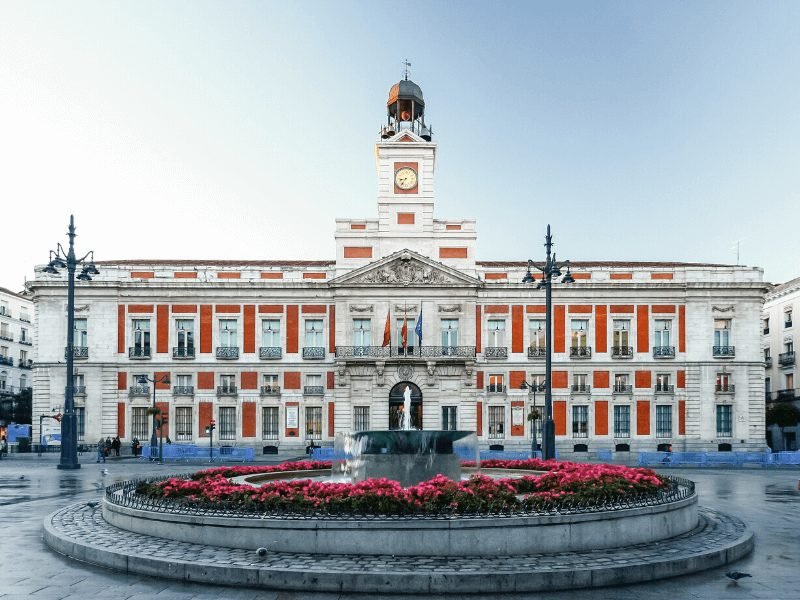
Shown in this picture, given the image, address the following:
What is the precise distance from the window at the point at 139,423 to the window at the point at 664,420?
103 ft

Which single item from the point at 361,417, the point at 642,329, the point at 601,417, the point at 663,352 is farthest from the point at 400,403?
the point at 663,352

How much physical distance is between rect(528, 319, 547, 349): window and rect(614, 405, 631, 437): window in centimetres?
615

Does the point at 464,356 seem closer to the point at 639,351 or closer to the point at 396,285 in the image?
the point at 396,285

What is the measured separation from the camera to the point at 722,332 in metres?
52.5

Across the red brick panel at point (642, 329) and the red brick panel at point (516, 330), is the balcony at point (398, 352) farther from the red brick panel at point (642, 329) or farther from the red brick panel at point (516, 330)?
the red brick panel at point (642, 329)

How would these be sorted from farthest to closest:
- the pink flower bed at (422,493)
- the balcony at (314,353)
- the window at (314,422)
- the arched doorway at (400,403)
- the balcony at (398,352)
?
the balcony at (314,353) → the window at (314,422) → the arched doorway at (400,403) → the balcony at (398,352) → the pink flower bed at (422,493)

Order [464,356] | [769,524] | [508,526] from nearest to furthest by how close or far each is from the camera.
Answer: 1. [508,526]
2. [769,524]
3. [464,356]

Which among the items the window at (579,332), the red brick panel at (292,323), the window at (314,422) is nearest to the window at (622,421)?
the window at (579,332)

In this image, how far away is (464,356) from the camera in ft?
168

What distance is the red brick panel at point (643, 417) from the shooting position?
169ft

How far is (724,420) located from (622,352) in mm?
7482

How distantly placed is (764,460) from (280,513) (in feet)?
108

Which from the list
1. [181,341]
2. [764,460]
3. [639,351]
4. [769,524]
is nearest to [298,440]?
[181,341]

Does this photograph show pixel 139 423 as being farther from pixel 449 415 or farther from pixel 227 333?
pixel 449 415
